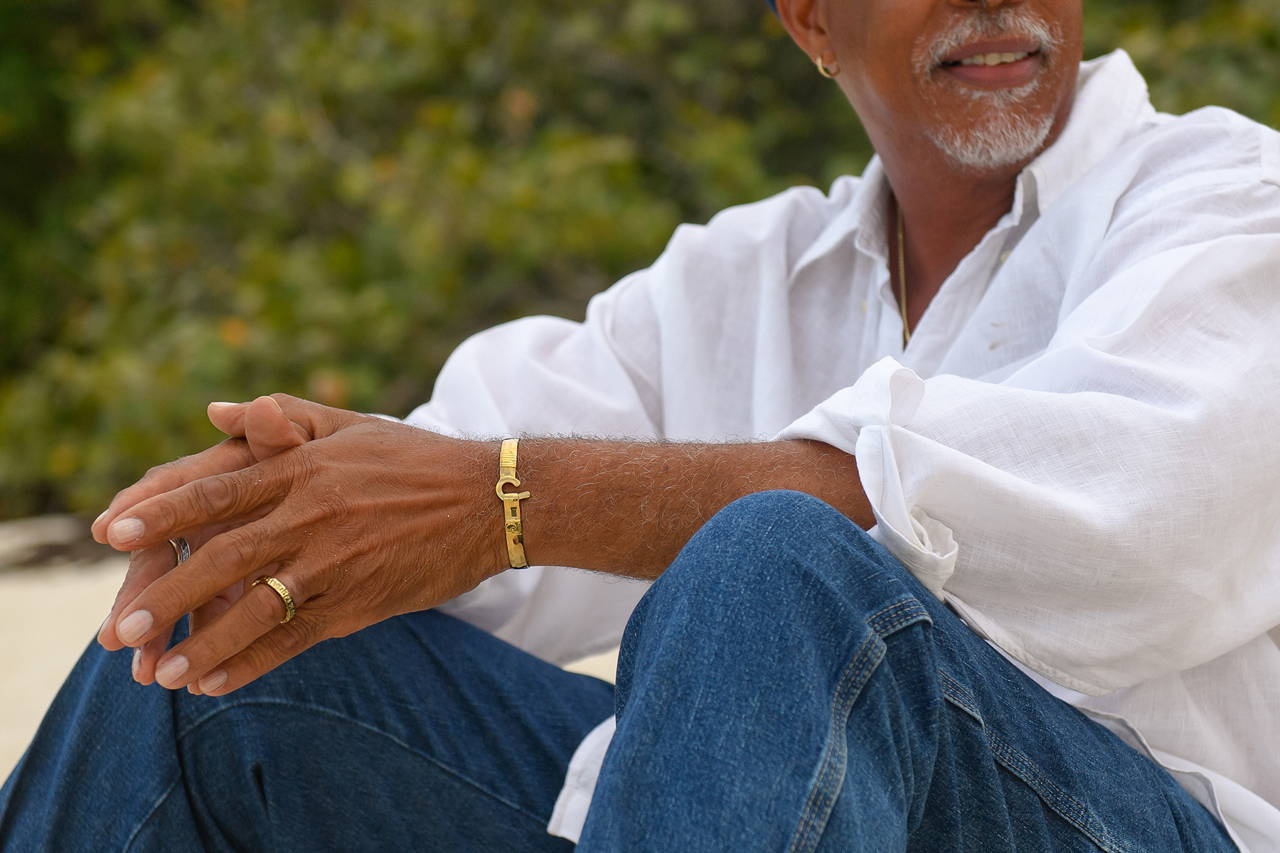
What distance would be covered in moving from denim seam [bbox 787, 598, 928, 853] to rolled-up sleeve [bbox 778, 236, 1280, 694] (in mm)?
148

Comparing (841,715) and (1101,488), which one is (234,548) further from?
(1101,488)

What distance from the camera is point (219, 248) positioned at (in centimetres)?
587

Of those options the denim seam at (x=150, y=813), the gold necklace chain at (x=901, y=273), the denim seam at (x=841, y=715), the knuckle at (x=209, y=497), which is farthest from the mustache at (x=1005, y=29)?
the denim seam at (x=150, y=813)

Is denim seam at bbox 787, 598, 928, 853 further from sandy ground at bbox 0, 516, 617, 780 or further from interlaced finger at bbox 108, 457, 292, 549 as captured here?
sandy ground at bbox 0, 516, 617, 780

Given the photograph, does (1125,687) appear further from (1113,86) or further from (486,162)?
(486,162)

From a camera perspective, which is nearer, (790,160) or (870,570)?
(870,570)

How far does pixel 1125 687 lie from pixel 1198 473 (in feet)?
0.88

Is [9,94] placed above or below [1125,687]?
above

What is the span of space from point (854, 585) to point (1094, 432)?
1.14 feet

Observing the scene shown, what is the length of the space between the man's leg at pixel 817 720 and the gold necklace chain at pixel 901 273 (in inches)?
32.4

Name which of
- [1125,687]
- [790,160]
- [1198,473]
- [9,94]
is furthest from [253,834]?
[9,94]

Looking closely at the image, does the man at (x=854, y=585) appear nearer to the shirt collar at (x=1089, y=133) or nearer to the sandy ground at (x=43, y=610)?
the shirt collar at (x=1089, y=133)

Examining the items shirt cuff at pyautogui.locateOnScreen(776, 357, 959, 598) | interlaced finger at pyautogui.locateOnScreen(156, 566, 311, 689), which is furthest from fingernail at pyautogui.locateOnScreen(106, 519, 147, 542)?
shirt cuff at pyautogui.locateOnScreen(776, 357, 959, 598)

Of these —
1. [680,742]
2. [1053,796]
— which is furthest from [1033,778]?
[680,742]
